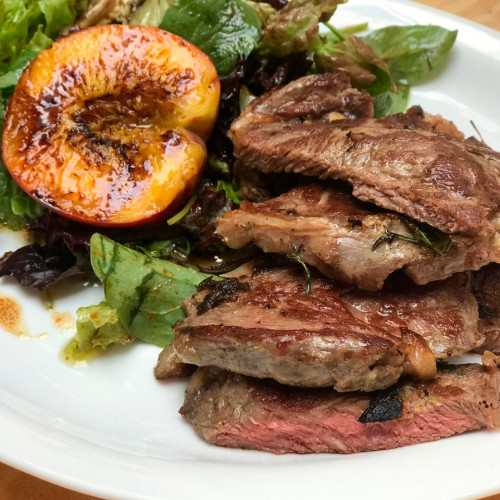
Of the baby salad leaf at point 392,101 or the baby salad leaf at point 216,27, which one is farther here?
the baby salad leaf at point 392,101

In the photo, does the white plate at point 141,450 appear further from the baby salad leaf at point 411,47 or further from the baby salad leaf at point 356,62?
the baby salad leaf at point 411,47

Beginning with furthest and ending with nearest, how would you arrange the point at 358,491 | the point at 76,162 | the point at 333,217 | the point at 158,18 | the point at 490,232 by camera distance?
the point at 158,18, the point at 76,162, the point at 333,217, the point at 490,232, the point at 358,491

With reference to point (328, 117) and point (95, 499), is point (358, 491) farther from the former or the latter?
point (328, 117)

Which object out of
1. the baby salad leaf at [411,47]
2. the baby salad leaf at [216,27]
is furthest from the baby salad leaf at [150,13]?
the baby salad leaf at [411,47]

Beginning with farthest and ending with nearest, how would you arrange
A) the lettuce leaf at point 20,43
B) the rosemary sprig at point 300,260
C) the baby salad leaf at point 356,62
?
the baby salad leaf at point 356,62 < the lettuce leaf at point 20,43 < the rosemary sprig at point 300,260

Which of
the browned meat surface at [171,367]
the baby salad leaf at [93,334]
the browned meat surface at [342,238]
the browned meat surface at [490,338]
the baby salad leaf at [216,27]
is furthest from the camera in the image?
the baby salad leaf at [216,27]

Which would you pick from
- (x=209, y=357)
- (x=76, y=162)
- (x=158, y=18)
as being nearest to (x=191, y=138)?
(x=76, y=162)

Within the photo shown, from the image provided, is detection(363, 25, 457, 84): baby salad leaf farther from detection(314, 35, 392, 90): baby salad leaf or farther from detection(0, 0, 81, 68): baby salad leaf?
detection(0, 0, 81, 68): baby salad leaf

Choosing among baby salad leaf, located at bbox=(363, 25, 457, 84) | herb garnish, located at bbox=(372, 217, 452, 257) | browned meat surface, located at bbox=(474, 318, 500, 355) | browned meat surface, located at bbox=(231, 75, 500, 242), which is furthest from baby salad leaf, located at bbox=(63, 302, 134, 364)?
baby salad leaf, located at bbox=(363, 25, 457, 84)
